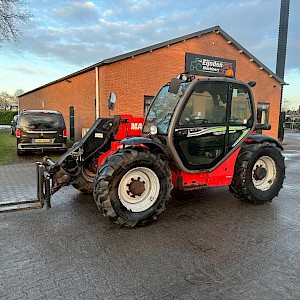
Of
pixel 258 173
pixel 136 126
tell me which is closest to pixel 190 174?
pixel 136 126

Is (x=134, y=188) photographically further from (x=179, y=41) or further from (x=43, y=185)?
(x=179, y=41)

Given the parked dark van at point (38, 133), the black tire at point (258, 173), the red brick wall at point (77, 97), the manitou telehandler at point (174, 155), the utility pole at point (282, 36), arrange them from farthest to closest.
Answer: the utility pole at point (282, 36) < the red brick wall at point (77, 97) < the parked dark van at point (38, 133) < the black tire at point (258, 173) < the manitou telehandler at point (174, 155)

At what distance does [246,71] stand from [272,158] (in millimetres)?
13054

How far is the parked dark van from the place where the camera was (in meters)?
10.0

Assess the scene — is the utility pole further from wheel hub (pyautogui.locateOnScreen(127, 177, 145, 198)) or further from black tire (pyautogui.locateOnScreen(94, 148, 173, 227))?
wheel hub (pyautogui.locateOnScreen(127, 177, 145, 198))

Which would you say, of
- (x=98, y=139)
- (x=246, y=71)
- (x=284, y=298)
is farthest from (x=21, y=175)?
(x=246, y=71)

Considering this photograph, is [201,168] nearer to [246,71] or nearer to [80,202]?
[80,202]

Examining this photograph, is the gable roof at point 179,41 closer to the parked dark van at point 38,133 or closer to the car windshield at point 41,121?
the car windshield at point 41,121

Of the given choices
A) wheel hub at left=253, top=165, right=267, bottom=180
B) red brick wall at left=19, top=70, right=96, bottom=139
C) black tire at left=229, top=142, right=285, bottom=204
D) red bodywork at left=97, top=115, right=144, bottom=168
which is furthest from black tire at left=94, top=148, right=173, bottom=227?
red brick wall at left=19, top=70, right=96, bottom=139

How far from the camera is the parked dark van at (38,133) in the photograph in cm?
1001

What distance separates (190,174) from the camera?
4.83 metres

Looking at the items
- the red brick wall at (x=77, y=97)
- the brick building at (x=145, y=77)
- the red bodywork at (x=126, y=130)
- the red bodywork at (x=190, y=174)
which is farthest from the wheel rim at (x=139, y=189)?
the red brick wall at (x=77, y=97)

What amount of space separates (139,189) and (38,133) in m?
6.95

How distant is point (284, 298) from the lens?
8.57ft
